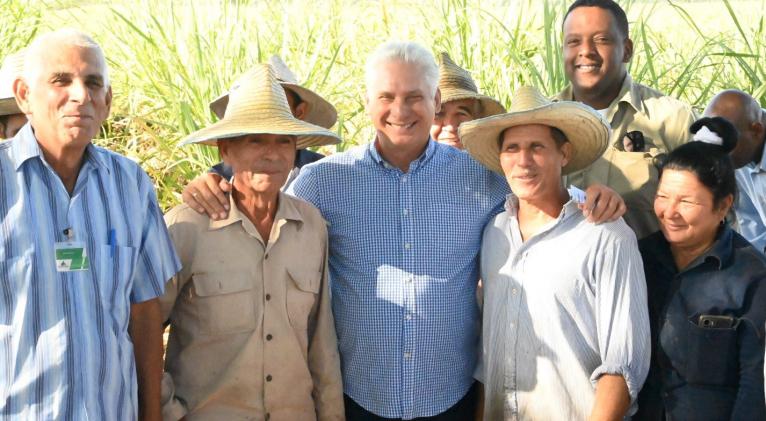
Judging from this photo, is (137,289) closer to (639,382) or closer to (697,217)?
(639,382)

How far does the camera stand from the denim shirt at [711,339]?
3.02 m

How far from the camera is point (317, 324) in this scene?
337 cm

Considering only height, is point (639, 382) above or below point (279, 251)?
below

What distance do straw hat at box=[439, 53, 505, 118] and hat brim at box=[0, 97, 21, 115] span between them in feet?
6.17

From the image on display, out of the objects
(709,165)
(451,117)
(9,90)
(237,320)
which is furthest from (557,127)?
(9,90)

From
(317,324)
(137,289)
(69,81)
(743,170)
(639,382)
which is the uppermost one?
(69,81)

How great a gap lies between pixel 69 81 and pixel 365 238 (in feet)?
4.09

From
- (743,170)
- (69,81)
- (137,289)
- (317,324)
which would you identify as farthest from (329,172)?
(743,170)

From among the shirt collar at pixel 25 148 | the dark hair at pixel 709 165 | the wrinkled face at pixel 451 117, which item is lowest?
the dark hair at pixel 709 165

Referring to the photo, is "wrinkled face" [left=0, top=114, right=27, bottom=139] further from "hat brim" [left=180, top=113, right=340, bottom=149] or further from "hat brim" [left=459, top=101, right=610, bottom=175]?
"hat brim" [left=459, top=101, right=610, bottom=175]

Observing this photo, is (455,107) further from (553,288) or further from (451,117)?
(553,288)

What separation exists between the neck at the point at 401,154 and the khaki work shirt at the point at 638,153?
2.63ft

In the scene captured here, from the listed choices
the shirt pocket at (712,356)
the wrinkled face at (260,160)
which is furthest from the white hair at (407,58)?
the shirt pocket at (712,356)

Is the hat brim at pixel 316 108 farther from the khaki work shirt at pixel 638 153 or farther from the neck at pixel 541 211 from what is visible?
the neck at pixel 541 211
